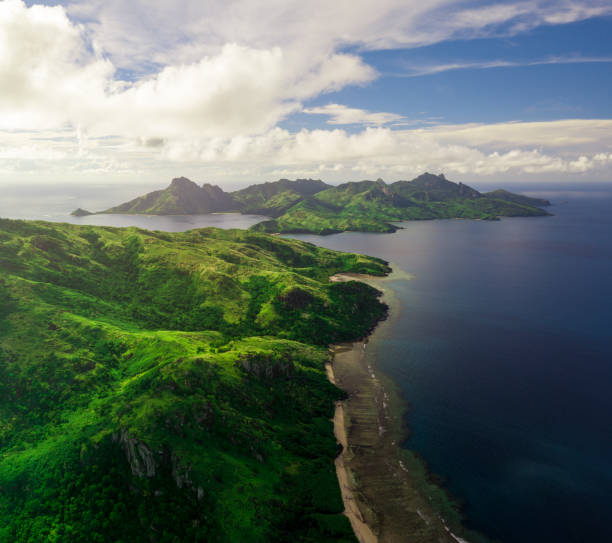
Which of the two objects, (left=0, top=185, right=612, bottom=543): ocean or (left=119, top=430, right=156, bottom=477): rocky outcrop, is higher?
(left=119, top=430, right=156, bottom=477): rocky outcrop

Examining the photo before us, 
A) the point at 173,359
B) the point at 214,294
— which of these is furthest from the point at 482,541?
the point at 214,294

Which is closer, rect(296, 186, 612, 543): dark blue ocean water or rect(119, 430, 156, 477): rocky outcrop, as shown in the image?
rect(119, 430, 156, 477): rocky outcrop

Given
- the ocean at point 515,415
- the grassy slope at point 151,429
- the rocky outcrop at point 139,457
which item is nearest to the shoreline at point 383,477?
the grassy slope at point 151,429

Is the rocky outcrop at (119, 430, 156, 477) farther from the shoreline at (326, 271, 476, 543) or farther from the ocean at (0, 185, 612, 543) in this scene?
the ocean at (0, 185, 612, 543)

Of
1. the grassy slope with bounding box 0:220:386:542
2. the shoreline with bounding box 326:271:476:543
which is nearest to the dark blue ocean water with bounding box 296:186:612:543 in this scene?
the shoreline with bounding box 326:271:476:543

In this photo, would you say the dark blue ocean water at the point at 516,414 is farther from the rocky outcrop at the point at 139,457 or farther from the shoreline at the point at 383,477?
the rocky outcrop at the point at 139,457

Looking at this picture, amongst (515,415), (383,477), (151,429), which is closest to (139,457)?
(151,429)
